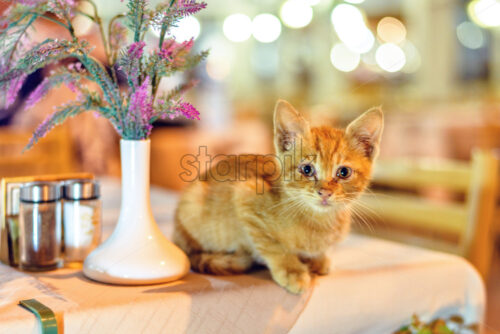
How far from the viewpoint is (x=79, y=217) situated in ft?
2.70

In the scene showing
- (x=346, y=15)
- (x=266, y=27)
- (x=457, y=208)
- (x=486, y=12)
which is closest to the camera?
(x=457, y=208)

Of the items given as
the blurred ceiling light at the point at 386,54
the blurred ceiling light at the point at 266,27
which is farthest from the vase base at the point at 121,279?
the blurred ceiling light at the point at 266,27

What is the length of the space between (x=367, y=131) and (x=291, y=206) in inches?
7.4

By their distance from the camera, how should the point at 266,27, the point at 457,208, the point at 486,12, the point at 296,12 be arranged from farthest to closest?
1. the point at 266,27
2. the point at 296,12
3. the point at 486,12
4. the point at 457,208

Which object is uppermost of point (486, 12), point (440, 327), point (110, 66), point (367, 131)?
point (486, 12)

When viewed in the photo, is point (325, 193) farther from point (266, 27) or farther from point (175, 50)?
point (266, 27)

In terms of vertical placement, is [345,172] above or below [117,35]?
below

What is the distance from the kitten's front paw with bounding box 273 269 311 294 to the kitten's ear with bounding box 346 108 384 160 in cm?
25

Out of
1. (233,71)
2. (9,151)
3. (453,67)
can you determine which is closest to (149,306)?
(9,151)

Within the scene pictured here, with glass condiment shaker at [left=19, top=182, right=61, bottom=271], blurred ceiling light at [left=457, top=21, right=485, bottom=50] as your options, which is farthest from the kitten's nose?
blurred ceiling light at [left=457, top=21, right=485, bottom=50]

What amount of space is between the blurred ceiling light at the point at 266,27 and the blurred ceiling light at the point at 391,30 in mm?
1697

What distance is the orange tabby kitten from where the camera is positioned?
80cm

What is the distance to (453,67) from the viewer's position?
21.0 feet

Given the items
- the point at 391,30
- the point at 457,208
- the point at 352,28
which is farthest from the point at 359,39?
the point at 457,208
